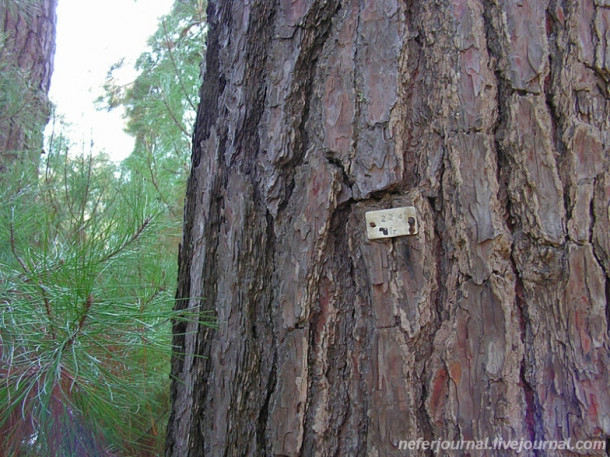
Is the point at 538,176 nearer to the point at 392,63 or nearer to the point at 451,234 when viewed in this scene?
the point at 451,234

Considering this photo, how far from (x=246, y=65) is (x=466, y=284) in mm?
633

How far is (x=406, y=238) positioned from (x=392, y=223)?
0.04m

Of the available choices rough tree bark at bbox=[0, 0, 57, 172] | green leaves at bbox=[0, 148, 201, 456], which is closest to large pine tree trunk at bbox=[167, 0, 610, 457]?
green leaves at bbox=[0, 148, 201, 456]

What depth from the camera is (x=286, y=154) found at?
1.03 metres

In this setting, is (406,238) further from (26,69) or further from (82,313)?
(26,69)

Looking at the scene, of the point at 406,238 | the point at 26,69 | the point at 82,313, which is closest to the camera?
the point at 406,238

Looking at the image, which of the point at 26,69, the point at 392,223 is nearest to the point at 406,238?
the point at 392,223

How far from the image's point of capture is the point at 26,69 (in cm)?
271

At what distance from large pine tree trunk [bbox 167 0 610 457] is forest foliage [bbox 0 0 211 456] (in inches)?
7.1

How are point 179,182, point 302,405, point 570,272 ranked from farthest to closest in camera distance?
point 179,182 < point 302,405 < point 570,272

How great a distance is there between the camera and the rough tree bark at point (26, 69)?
2.41 m

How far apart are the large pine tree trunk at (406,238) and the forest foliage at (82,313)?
0.59ft

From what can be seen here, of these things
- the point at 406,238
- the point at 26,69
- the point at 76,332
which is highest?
the point at 26,69

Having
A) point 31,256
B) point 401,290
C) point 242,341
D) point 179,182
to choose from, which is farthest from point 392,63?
point 179,182
